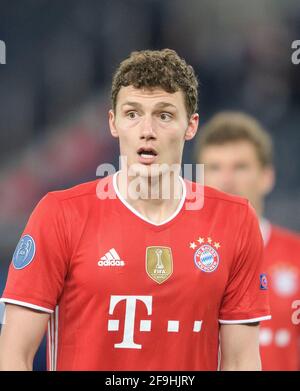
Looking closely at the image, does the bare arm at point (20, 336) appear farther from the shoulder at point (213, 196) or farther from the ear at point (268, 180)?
the ear at point (268, 180)

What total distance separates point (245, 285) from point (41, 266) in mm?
818

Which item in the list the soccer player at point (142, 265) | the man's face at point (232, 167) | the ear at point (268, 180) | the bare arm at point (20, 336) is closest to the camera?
the bare arm at point (20, 336)

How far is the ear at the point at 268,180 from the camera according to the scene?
236 inches

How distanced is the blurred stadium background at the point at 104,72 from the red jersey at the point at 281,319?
2.65 ft

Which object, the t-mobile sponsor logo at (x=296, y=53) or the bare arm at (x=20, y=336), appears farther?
the t-mobile sponsor logo at (x=296, y=53)

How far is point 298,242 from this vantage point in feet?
19.0

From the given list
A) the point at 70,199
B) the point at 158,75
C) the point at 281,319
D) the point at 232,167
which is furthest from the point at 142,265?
the point at 232,167

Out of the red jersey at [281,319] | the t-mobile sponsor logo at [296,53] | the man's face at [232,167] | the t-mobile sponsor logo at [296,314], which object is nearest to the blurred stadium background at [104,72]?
the t-mobile sponsor logo at [296,53]

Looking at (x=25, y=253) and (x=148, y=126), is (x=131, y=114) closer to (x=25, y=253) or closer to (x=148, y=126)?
(x=148, y=126)

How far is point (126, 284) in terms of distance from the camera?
2.96m

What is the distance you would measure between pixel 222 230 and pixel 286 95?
3624mm

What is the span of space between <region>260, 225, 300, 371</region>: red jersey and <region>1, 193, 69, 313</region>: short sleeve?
259 centimetres

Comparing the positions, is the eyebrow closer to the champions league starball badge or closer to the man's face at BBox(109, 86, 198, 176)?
the man's face at BBox(109, 86, 198, 176)

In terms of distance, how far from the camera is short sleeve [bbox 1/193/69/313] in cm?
287
